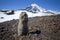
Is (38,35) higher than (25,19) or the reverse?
the reverse

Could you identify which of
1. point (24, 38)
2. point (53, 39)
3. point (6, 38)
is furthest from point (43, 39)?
point (6, 38)

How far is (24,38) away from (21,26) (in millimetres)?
1577

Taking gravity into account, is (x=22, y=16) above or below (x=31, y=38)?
above

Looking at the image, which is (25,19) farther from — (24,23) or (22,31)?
(22,31)

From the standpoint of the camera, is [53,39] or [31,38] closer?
[53,39]

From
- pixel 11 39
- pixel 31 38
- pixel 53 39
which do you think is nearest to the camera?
pixel 53 39

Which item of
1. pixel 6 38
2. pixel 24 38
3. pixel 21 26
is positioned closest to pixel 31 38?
pixel 24 38

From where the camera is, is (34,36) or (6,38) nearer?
(34,36)

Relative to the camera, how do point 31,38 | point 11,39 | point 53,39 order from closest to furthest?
point 53,39, point 31,38, point 11,39

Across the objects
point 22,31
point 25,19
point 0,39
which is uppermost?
point 25,19

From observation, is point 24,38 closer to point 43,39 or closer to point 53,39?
point 43,39

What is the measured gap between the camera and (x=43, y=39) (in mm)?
17125

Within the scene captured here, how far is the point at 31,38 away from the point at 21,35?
5.40 ft

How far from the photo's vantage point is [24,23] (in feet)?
58.6
